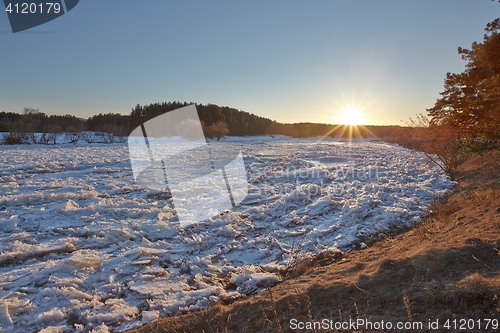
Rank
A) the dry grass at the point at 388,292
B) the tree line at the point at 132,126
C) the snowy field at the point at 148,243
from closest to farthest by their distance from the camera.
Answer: the dry grass at the point at 388,292 → the snowy field at the point at 148,243 → the tree line at the point at 132,126

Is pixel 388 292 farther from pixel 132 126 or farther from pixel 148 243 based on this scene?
pixel 132 126

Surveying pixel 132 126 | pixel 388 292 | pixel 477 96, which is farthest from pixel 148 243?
pixel 132 126

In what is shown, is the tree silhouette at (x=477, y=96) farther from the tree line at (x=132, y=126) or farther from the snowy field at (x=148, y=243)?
the tree line at (x=132, y=126)

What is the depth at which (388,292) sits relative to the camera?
316cm

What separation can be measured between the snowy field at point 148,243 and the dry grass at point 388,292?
73cm

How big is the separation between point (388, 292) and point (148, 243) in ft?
16.2

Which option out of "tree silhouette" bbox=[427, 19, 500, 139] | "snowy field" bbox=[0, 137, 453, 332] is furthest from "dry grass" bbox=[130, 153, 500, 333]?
"tree silhouette" bbox=[427, 19, 500, 139]

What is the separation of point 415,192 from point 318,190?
3.51 meters

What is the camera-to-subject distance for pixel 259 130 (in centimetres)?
9431

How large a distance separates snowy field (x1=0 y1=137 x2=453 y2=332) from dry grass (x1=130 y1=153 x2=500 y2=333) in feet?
2.38

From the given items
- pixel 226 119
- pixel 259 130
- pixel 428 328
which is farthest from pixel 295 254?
pixel 259 130

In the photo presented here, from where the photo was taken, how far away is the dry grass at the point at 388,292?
2635mm

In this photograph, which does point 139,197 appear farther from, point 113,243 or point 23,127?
point 23,127

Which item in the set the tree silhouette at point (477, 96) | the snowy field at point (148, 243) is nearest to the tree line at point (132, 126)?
the snowy field at point (148, 243)
